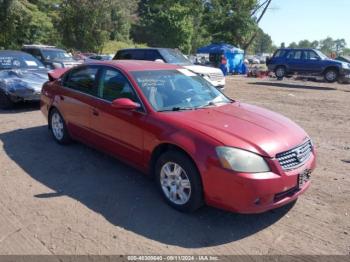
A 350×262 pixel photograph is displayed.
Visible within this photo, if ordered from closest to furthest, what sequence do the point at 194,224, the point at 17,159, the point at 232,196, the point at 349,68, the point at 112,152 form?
1. the point at 232,196
2. the point at 194,224
3. the point at 112,152
4. the point at 17,159
5. the point at 349,68

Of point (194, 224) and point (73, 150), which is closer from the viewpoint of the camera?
point (194, 224)

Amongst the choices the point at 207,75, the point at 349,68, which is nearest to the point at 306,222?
the point at 207,75

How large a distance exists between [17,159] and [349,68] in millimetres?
19110

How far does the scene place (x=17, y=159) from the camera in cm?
574

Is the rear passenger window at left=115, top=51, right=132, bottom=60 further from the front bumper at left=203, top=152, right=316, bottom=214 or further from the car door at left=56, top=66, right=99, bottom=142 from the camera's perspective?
the front bumper at left=203, top=152, right=316, bottom=214

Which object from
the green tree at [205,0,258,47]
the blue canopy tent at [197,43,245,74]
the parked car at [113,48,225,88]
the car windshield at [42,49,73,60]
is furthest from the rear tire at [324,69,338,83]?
the green tree at [205,0,258,47]

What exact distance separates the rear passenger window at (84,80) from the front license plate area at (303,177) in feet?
10.1

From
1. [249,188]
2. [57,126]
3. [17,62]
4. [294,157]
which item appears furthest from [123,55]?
[249,188]

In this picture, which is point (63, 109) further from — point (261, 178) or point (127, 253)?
point (261, 178)

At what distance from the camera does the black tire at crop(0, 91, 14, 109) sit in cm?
933

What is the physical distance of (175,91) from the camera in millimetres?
4844

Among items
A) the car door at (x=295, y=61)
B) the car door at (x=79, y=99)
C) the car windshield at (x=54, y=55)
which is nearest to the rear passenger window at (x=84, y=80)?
the car door at (x=79, y=99)

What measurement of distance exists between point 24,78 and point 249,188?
789cm

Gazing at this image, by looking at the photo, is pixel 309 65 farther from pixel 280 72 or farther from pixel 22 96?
pixel 22 96
